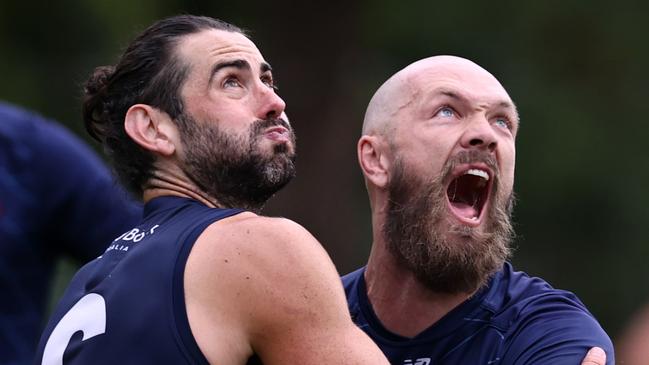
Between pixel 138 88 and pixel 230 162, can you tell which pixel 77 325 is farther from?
pixel 138 88

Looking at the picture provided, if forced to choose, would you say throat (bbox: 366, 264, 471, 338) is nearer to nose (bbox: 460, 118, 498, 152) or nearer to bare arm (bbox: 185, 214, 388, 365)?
nose (bbox: 460, 118, 498, 152)

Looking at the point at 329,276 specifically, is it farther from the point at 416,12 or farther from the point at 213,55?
the point at 416,12

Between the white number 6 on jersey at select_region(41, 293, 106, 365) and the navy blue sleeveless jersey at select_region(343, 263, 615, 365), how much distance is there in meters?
1.03

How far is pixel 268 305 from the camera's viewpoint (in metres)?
3.67

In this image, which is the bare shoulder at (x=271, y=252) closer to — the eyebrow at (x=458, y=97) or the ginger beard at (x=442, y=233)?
the ginger beard at (x=442, y=233)

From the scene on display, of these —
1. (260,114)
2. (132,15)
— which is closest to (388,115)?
(260,114)

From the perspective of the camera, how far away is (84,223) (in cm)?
567

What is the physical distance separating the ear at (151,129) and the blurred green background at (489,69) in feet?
20.1

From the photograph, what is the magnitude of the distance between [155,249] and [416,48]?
10006 mm

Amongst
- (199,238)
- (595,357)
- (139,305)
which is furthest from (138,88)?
(595,357)

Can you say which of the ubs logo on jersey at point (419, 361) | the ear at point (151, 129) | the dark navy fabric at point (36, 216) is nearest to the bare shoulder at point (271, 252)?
the ear at point (151, 129)

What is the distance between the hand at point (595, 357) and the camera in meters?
3.98

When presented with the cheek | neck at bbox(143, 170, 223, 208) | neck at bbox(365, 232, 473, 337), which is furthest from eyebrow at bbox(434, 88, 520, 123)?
neck at bbox(143, 170, 223, 208)

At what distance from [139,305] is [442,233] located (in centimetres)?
121
